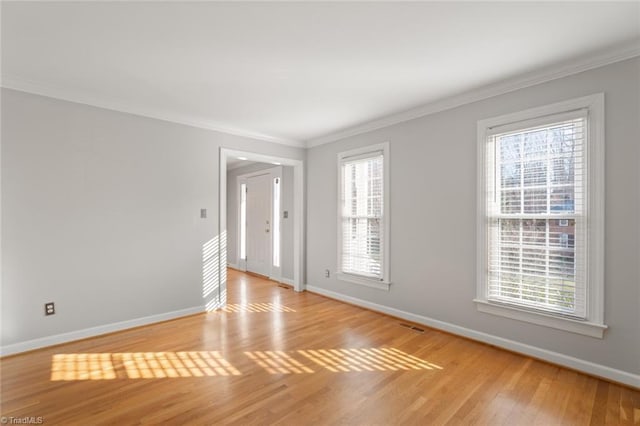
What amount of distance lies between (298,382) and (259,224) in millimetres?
4484

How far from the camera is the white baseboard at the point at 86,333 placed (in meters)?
2.85

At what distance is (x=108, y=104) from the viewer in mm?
3359

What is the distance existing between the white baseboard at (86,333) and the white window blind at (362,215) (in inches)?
90.6

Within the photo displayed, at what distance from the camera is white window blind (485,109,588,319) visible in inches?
101

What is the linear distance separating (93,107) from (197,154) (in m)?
1.18

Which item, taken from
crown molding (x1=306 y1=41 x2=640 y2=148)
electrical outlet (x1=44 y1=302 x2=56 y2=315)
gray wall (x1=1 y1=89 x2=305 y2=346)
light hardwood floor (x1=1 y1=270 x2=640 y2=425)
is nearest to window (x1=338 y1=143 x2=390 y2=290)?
crown molding (x1=306 y1=41 x2=640 y2=148)

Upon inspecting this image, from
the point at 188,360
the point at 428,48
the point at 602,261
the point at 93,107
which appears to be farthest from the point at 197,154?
the point at 602,261

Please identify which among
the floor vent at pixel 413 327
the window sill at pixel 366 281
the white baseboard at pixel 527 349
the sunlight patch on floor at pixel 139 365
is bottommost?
the floor vent at pixel 413 327

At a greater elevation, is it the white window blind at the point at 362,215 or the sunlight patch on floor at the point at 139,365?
the white window blind at the point at 362,215

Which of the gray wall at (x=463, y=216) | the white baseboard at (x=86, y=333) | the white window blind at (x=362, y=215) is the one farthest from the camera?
the white window blind at (x=362, y=215)

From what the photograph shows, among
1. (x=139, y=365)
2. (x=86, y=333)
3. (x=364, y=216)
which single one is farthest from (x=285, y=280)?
(x=139, y=365)

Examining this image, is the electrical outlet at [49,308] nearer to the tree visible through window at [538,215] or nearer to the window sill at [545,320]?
the window sill at [545,320]

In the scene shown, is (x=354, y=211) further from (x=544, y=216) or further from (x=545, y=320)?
(x=545, y=320)

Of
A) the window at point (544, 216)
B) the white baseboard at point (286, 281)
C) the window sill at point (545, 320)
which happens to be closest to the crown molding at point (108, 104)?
the white baseboard at point (286, 281)
